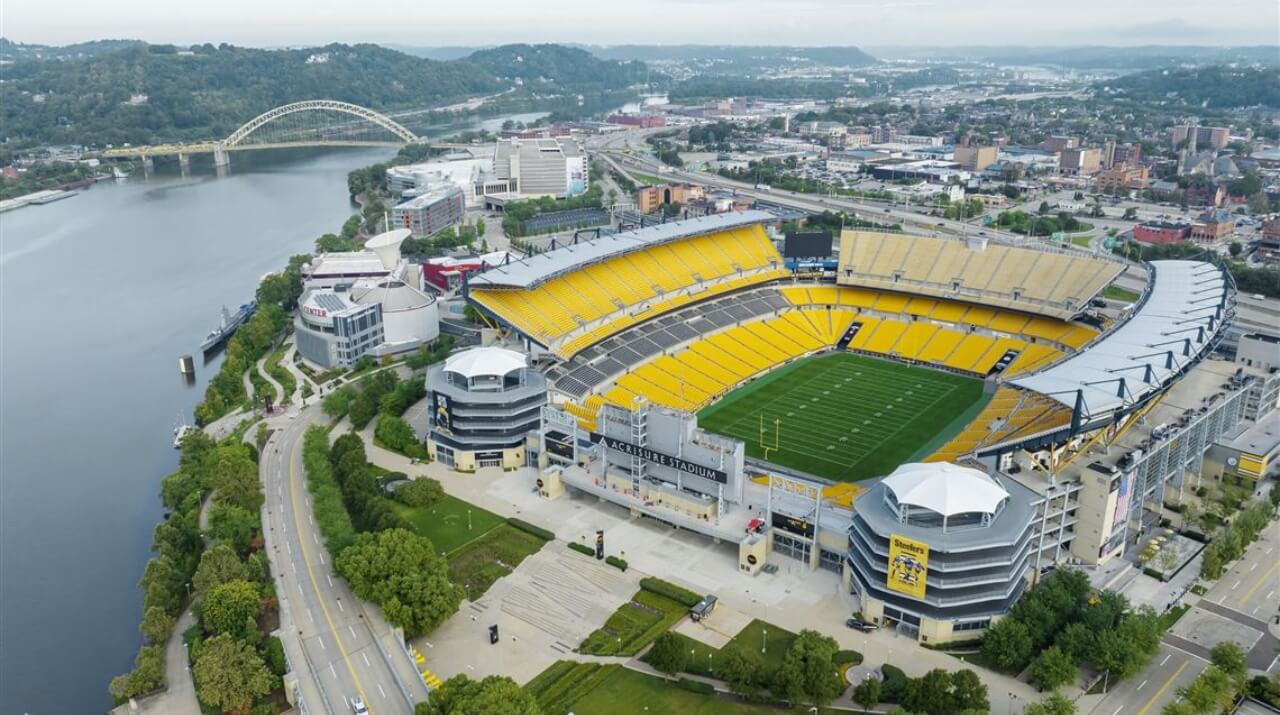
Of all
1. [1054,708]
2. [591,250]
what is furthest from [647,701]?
[591,250]

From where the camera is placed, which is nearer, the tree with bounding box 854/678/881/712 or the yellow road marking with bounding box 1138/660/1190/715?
the tree with bounding box 854/678/881/712

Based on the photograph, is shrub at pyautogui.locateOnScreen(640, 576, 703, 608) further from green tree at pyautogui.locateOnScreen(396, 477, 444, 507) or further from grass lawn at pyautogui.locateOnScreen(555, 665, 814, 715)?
green tree at pyautogui.locateOnScreen(396, 477, 444, 507)

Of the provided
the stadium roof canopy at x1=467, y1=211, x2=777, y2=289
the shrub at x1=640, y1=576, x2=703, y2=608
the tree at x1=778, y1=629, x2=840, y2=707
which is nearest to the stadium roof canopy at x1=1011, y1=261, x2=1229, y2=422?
the tree at x1=778, y1=629, x2=840, y2=707

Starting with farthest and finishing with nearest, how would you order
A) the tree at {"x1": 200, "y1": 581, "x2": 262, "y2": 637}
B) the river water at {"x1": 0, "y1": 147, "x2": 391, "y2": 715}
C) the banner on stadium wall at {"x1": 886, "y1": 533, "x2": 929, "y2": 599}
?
the river water at {"x1": 0, "y1": 147, "x2": 391, "y2": 715} < the tree at {"x1": 200, "y1": 581, "x2": 262, "y2": 637} < the banner on stadium wall at {"x1": 886, "y1": 533, "x2": 929, "y2": 599}

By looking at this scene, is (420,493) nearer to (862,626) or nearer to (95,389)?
(862,626)

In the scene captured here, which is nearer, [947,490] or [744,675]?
[744,675]

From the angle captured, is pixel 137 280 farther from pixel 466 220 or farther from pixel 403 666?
pixel 403 666

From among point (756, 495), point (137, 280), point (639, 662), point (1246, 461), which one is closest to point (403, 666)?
point (639, 662)

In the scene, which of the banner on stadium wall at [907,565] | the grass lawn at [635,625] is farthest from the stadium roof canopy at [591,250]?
the banner on stadium wall at [907,565]
